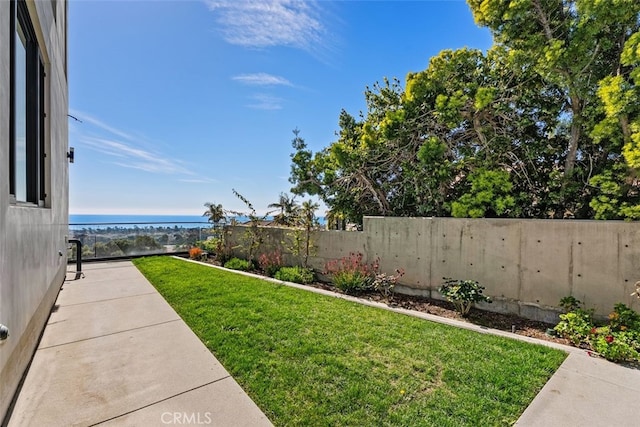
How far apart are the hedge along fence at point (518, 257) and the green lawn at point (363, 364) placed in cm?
140

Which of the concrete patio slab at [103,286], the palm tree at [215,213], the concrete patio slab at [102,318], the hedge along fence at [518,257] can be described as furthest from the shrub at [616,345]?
the palm tree at [215,213]

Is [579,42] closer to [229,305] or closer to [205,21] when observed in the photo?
[229,305]

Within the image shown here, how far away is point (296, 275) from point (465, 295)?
369cm

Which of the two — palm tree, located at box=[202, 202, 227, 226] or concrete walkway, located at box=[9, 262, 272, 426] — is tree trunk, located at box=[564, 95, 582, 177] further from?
palm tree, located at box=[202, 202, 227, 226]

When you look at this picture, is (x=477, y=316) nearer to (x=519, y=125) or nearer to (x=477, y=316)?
(x=477, y=316)

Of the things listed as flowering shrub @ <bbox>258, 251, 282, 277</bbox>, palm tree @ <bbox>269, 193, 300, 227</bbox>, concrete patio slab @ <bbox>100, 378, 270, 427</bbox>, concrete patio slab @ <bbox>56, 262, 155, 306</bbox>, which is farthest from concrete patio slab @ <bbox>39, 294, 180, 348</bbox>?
palm tree @ <bbox>269, 193, 300, 227</bbox>

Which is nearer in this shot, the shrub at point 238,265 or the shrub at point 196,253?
the shrub at point 238,265

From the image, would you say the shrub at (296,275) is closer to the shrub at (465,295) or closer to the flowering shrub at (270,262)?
the flowering shrub at (270,262)

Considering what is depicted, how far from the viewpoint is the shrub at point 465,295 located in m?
4.40

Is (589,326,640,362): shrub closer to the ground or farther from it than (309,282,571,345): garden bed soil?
farther from it

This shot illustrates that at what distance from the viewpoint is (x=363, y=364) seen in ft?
9.36

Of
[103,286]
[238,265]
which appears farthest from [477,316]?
[103,286]

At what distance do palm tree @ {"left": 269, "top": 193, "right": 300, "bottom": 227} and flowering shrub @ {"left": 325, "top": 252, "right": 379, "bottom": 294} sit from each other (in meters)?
2.85

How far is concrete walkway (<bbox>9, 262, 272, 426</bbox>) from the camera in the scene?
82.7 inches
